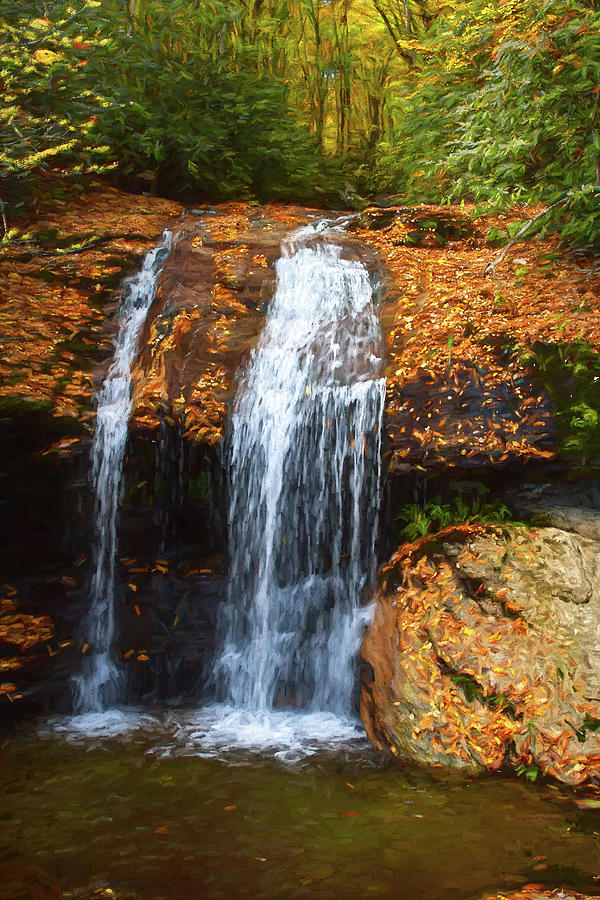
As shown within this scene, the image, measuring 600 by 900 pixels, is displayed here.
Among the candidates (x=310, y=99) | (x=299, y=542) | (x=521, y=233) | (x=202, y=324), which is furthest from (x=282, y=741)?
(x=310, y=99)

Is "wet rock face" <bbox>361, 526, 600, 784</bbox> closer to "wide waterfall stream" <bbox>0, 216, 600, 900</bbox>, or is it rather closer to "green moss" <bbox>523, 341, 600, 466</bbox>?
"wide waterfall stream" <bbox>0, 216, 600, 900</bbox>

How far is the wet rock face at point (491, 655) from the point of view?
4.43 m

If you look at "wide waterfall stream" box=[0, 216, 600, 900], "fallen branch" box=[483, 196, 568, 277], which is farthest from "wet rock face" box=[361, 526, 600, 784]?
"fallen branch" box=[483, 196, 568, 277]

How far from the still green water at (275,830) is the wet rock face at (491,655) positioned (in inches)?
9.6

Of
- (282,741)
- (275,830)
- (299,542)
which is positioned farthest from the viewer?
(299,542)

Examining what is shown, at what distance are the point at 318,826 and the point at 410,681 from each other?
52.2 inches

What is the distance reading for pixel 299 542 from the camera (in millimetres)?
6004

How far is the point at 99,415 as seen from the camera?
6.20m

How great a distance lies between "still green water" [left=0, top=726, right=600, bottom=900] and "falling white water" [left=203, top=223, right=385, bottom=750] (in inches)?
42.3

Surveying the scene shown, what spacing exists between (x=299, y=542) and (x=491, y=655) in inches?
76.8

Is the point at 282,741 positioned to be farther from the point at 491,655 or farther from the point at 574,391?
the point at 574,391

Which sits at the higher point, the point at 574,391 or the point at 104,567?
the point at 574,391

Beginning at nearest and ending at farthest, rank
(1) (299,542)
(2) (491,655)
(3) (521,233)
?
(2) (491,655), (1) (299,542), (3) (521,233)

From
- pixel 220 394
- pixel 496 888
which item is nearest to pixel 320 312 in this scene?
pixel 220 394
